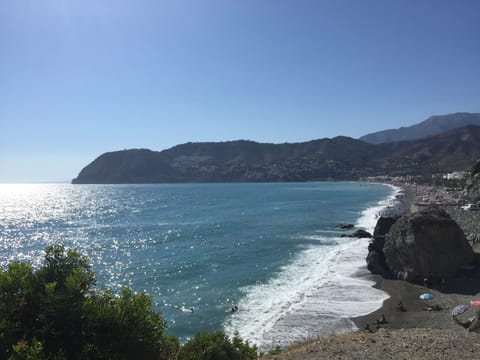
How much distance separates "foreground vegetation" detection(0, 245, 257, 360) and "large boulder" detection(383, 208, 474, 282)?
25837mm

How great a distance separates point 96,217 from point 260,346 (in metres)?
76.3

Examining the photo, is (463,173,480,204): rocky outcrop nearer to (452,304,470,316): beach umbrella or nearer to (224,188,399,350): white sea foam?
(224,188,399,350): white sea foam

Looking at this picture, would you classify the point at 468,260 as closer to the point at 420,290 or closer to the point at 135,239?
the point at 420,290

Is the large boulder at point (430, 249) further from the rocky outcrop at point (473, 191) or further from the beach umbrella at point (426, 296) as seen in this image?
the rocky outcrop at point (473, 191)

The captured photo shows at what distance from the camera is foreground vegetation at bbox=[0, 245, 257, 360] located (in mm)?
7078

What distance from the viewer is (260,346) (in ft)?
62.4

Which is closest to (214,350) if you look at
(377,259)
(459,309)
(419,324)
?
(419,324)

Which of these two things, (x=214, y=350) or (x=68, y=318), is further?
(x=214, y=350)

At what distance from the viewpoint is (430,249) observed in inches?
1123

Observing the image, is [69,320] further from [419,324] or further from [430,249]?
[430,249]

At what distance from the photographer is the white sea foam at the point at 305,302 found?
20891 millimetres

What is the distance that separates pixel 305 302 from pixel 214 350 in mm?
16274

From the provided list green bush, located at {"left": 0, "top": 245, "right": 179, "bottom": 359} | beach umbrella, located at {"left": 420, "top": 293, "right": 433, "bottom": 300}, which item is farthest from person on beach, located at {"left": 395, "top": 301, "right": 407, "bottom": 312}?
green bush, located at {"left": 0, "top": 245, "right": 179, "bottom": 359}

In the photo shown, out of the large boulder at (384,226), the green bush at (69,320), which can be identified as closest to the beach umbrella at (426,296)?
the large boulder at (384,226)
